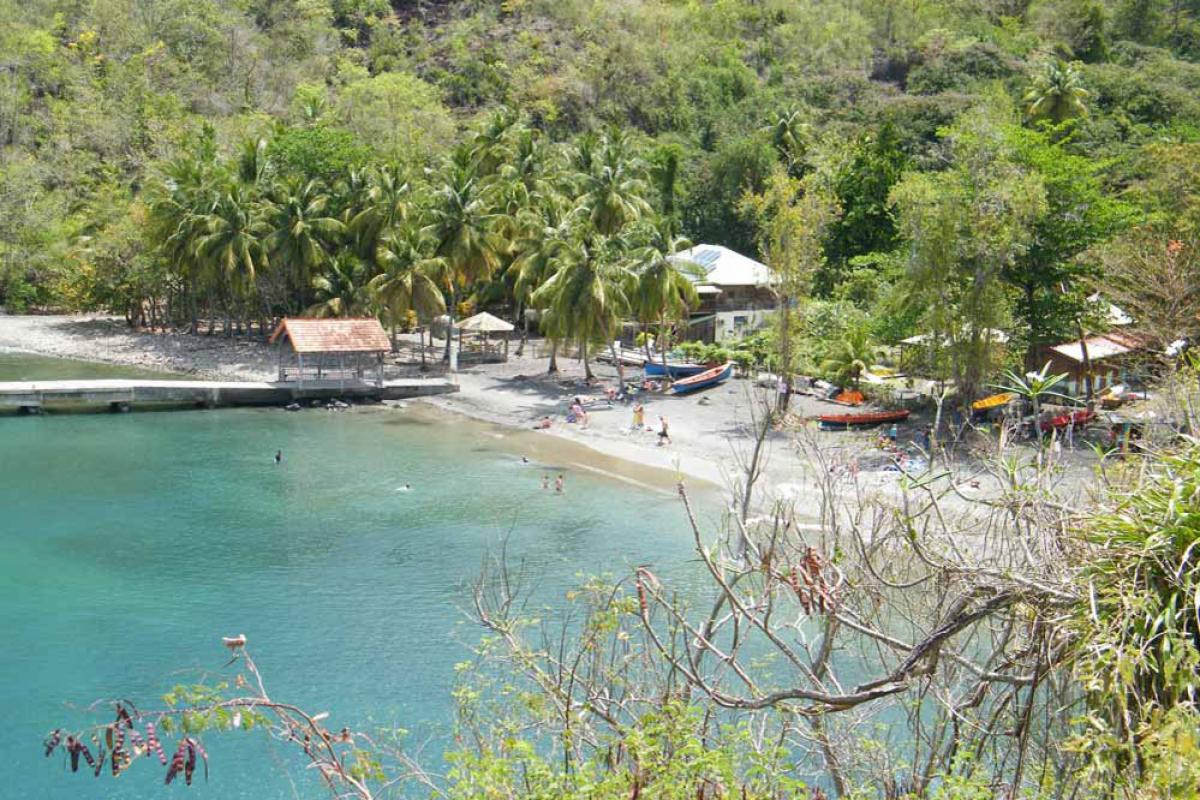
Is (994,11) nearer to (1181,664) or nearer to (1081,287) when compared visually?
(1081,287)

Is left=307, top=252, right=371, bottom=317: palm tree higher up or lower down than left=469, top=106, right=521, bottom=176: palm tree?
lower down

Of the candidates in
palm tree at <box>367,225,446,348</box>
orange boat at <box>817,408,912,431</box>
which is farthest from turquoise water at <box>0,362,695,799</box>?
palm tree at <box>367,225,446,348</box>

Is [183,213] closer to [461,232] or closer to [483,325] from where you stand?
[461,232]

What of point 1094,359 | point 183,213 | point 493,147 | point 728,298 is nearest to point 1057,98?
point 728,298

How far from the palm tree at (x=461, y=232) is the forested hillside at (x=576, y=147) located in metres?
0.13

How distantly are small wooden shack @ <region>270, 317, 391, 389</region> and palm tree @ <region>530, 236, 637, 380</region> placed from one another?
722 cm

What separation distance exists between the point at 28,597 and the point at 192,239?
100 ft

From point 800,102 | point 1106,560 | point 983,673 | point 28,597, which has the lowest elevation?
point 28,597

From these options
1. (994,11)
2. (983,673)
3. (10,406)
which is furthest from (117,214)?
(994,11)

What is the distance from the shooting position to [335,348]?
42.7 meters

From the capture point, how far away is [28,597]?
74.7 ft

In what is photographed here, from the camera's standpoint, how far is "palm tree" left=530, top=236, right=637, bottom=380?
40.7m

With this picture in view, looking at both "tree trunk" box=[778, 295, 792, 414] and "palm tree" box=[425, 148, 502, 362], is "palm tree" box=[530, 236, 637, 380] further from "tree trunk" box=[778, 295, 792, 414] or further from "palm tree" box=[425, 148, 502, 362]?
"tree trunk" box=[778, 295, 792, 414]

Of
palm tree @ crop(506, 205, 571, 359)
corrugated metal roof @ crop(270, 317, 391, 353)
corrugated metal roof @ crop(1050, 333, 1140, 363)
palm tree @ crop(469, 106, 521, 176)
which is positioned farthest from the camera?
palm tree @ crop(469, 106, 521, 176)
